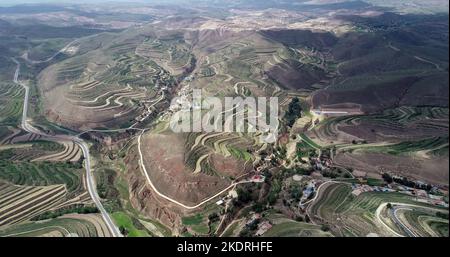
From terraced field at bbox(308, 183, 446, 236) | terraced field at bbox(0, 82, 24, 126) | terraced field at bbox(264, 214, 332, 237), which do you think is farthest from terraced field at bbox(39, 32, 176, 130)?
terraced field at bbox(308, 183, 446, 236)

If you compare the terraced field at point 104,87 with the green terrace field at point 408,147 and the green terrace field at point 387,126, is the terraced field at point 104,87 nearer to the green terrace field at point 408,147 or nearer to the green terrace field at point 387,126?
the green terrace field at point 387,126

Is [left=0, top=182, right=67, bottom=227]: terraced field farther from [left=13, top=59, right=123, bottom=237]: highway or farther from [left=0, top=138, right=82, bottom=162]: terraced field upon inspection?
[left=0, top=138, right=82, bottom=162]: terraced field

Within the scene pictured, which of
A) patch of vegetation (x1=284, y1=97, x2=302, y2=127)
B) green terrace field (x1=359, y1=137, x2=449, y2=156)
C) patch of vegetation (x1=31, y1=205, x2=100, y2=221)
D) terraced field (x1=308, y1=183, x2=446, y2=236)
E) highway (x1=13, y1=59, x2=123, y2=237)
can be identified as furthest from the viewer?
patch of vegetation (x1=284, y1=97, x2=302, y2=127)

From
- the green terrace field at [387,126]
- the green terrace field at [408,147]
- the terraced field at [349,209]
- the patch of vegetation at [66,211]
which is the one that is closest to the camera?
the terraced field at [349,209]

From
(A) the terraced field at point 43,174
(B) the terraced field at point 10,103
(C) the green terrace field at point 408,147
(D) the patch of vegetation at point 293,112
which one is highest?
(C) the green terrace field at point 408,147

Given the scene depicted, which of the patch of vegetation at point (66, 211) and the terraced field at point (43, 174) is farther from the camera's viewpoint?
the terraced field at point (43, 174)

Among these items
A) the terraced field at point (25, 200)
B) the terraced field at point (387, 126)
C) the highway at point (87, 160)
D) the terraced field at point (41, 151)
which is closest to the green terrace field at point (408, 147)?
the terraced field at point (387, 126)

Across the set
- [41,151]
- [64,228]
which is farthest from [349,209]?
[41,151]

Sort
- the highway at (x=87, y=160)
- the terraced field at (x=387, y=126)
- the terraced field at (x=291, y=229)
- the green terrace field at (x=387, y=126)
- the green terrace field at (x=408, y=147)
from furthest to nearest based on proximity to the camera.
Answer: the terraced field at (x=387, y=126) < the green terrace field at (x=387, y=126) < the green terrace field at (x=408, y=147) < the highway at (x=87, y=160) < the terraced field at (x=291, y=229)

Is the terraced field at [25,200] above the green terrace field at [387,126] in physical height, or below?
below

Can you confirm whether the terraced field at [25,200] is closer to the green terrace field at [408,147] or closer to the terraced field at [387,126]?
the terraced field at [387,126]

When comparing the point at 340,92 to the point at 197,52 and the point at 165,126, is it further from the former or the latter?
the point at 197,52
